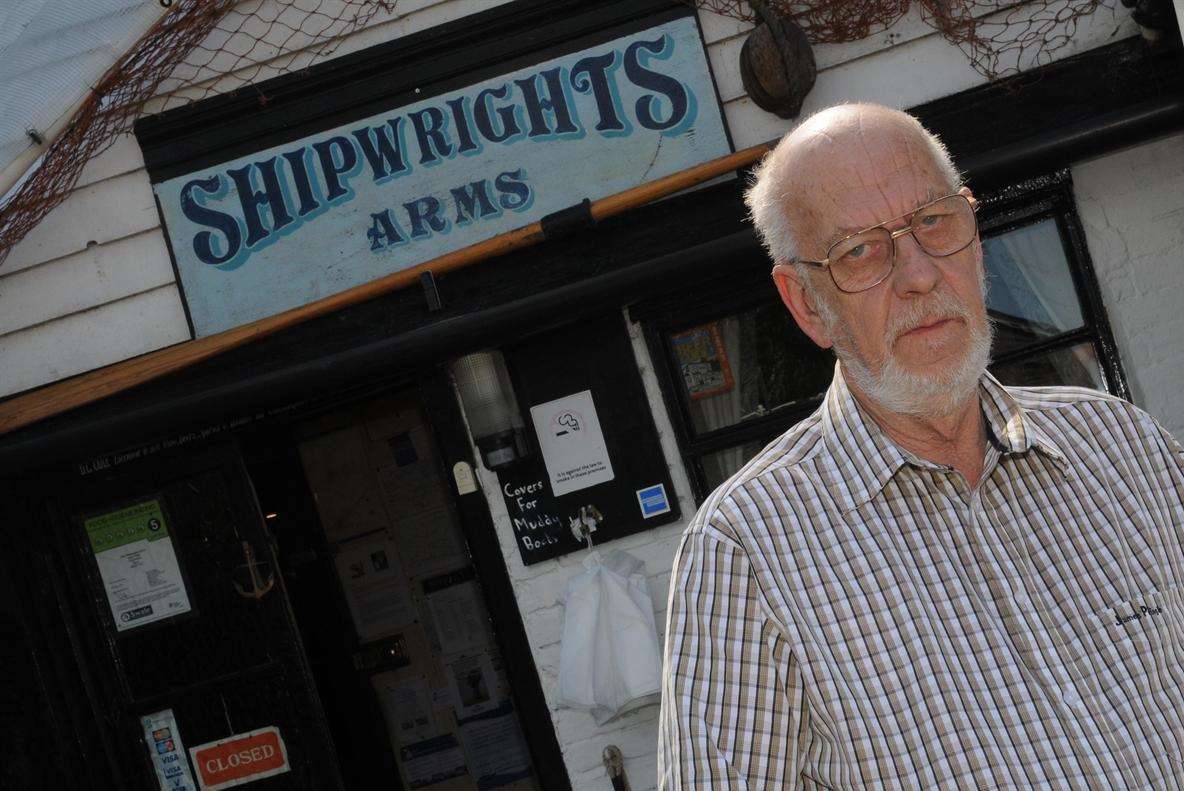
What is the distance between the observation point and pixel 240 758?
15.2 feet

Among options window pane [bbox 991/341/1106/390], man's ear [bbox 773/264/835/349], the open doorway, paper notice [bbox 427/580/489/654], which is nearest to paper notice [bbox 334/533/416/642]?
the open doorway

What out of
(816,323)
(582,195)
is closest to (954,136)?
(582,195)

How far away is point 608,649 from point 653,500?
0.56 meters

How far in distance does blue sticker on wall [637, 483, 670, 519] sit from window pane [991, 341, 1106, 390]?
1303mm

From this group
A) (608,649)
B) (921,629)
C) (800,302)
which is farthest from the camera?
(608,649)

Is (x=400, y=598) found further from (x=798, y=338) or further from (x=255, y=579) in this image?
(x=798, y=338)

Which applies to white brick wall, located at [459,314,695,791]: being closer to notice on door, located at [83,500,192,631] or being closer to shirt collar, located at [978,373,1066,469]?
notice on door, located at [83,500,192,631]

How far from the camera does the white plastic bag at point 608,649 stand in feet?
13.8

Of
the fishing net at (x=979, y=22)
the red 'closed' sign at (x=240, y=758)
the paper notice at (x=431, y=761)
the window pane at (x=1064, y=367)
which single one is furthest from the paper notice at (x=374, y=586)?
the fishing net at (x=979, y=22)

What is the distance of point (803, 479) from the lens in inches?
69.3

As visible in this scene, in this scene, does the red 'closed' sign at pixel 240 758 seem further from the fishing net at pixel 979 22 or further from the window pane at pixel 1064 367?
the fishing net at pixel 979 22

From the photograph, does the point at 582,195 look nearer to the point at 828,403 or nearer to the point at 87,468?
the point at 87,468

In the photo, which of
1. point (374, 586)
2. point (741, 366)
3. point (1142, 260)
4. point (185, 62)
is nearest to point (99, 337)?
point (185, 62)

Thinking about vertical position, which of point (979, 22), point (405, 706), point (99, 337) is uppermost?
point (979, 22)
